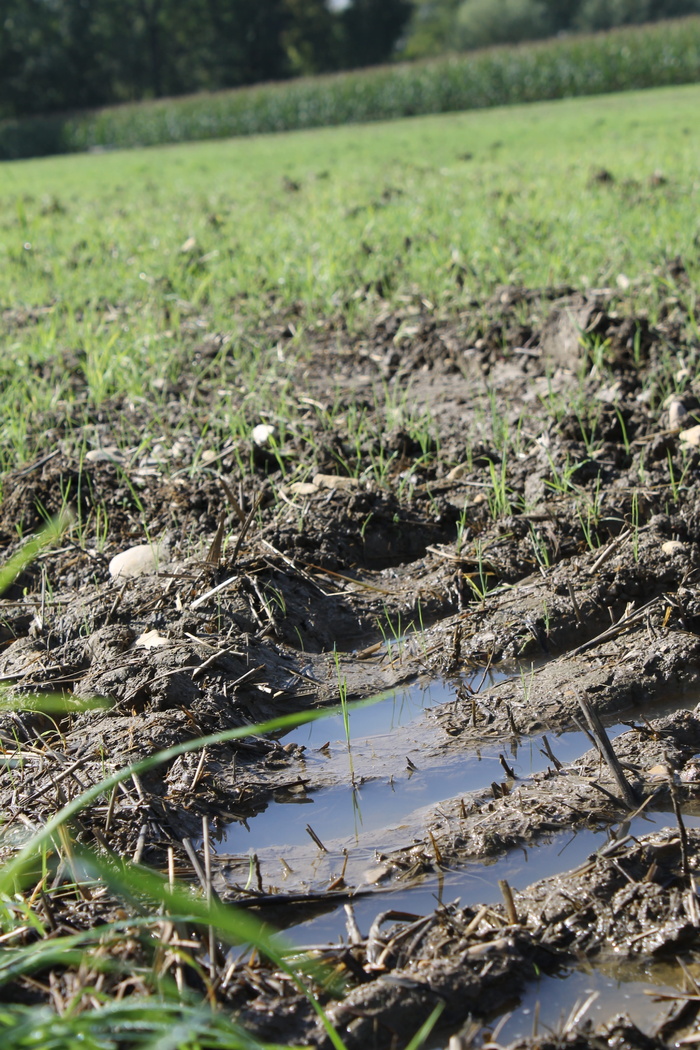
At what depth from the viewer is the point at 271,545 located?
2547 mm

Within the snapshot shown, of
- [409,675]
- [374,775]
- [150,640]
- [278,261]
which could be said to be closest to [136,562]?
[150,640]

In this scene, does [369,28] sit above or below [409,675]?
above

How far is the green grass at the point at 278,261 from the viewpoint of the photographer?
3727mm

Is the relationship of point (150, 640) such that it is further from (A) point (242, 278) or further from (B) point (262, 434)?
(A) point (242, 278)

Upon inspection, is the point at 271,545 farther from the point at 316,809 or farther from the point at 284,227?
the point at 284,227

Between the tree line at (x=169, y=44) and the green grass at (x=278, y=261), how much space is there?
44.1 metres

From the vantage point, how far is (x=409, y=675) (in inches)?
85.7

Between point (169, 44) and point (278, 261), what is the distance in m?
53.8

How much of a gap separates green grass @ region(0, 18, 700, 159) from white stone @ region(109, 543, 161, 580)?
29933mm

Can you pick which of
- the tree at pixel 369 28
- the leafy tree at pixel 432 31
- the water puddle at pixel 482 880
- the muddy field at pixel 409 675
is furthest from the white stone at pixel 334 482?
the leafy tree at pixel 432 31

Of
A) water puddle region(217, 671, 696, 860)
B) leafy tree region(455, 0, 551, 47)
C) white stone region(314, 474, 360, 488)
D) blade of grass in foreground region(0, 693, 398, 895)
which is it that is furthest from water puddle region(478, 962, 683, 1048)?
leafy tree region(455, 0, 551, 47)

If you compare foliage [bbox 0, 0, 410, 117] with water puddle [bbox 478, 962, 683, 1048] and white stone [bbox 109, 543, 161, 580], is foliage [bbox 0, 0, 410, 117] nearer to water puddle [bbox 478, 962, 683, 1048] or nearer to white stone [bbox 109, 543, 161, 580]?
white stone [bbox 109, 543, 161, 580]

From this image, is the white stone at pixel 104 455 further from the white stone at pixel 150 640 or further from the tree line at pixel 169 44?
the tree line at pixel 169 44

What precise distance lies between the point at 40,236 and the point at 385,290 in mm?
3925
